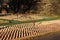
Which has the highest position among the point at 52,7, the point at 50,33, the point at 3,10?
the point at 50,33

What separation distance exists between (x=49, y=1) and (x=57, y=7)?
186cm

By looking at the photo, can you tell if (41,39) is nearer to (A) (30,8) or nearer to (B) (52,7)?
(B) (52,7)

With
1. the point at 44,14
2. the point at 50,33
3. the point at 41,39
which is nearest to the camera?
the point at 41,39

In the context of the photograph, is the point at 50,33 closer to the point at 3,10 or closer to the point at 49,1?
the point at 49,1

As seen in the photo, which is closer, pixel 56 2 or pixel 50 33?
pixel 50 33

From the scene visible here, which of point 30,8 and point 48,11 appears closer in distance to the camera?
point 48,11

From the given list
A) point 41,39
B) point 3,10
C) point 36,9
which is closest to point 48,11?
point 36,9

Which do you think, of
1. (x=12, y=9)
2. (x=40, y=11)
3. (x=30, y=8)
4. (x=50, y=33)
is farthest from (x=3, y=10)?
(x=50, y=33)

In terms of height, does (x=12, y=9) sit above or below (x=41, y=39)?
below

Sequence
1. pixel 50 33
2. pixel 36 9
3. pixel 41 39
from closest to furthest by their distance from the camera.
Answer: pixel 41 39, pixel 50 33, pixel 36 9

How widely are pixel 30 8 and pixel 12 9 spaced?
370 centimetres

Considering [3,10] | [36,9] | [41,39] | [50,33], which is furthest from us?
[3,10]

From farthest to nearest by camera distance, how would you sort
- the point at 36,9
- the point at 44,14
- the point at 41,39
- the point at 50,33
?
the point at 36,9 < the point at 44,14 < the point at 50,33 < the point at 41,39

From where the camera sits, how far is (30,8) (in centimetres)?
3844
